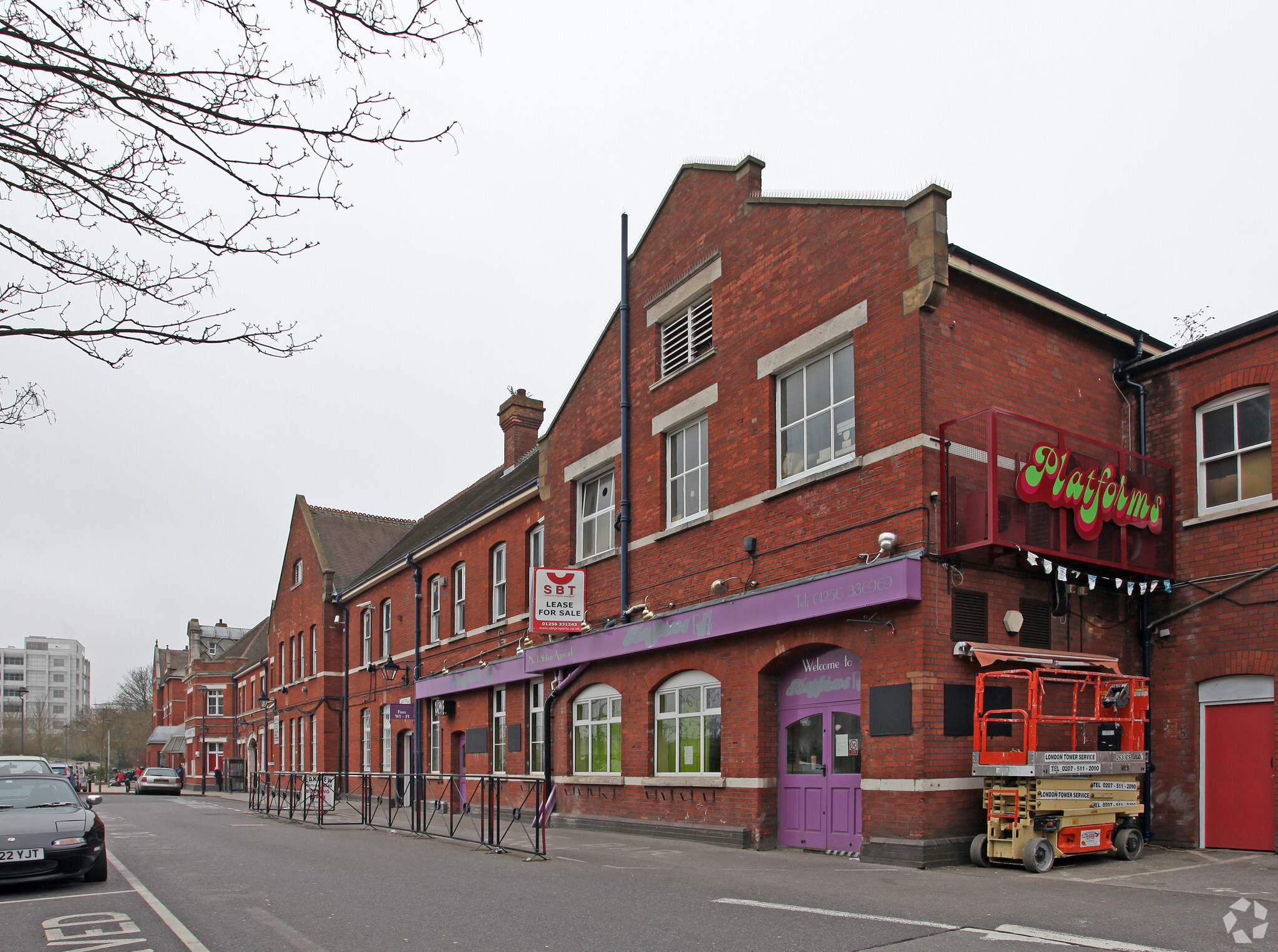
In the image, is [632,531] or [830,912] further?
[632,531]

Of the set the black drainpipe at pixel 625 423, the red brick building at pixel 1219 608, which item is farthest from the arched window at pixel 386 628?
the red brick building at pixel 1219 608

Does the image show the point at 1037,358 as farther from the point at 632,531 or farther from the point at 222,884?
the point at 222,884

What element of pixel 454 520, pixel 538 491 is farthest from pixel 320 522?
pixel 538 491

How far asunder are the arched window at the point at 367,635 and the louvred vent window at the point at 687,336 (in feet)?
59.9

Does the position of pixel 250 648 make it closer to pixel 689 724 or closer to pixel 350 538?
pixel 350 538

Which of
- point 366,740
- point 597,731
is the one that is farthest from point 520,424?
point 597,731

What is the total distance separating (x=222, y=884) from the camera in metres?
11.2

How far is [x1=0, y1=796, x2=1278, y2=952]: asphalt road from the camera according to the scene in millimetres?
7465

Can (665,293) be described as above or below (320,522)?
above

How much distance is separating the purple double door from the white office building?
5988 inches

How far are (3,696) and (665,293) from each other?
6001 inches

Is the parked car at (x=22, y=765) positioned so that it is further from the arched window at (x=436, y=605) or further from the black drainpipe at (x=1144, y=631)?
the arched window at (x=436, y=605)

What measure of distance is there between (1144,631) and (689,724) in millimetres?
6418

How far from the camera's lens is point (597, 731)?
18.6m
